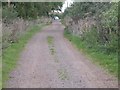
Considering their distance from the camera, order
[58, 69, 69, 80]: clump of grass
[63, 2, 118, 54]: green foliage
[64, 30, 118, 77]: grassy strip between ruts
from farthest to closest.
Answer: [63, 2, 118, 54]: green foliage < [64, 30, 118, 77]: grassy strip between ruts < [58, 69, 69, 80]: clump of grass

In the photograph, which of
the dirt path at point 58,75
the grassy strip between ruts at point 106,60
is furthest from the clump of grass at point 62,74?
the grassy strip between ruts at point 106,60

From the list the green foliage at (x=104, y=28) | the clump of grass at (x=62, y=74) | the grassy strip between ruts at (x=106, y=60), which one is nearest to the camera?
the clump of grass at (x=62, y=74)

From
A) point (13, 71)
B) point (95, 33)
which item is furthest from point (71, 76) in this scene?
point (95, 33)

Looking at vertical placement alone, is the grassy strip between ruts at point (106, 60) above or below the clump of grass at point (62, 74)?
below

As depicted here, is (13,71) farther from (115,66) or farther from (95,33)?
(95,33)

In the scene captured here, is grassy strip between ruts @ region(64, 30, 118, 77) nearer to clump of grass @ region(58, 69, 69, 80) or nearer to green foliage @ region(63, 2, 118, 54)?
green foliage @ region(63, 2, 118, 54)

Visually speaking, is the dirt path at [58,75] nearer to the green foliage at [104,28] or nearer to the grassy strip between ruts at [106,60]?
the grassy strip between ruts at [106,60]

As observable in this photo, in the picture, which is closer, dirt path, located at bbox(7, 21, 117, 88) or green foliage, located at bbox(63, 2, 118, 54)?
dirt path, located at bbox(7, 21, 117, 88)

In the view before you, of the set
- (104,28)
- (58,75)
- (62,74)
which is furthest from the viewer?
(104,28)

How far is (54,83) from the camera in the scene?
1060 centimetres

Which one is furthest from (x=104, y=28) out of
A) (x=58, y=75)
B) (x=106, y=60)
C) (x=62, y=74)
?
(x=58, y=75)

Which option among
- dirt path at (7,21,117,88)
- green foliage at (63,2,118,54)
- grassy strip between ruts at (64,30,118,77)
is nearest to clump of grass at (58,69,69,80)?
dirt path at (7,21,117,88)

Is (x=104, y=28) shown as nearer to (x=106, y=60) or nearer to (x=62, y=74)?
(x=106, y=60)

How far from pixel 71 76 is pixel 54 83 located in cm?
140
